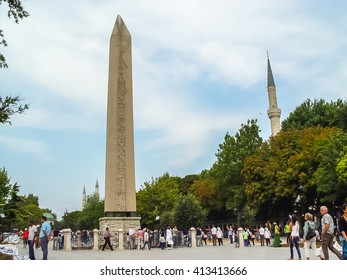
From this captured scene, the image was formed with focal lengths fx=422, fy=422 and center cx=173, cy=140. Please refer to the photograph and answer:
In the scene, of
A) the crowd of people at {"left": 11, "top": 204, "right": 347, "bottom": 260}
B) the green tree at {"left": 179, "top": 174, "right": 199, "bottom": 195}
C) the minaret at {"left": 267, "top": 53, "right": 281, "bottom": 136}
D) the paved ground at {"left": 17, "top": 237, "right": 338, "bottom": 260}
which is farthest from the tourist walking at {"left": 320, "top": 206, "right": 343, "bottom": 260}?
the green tree at {"left": 179, "top": 174, "right": 199, "bottom": 195}

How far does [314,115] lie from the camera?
144ft

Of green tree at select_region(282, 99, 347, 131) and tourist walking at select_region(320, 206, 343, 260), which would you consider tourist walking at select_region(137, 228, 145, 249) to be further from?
green tree at select_region(282, 99, 347, 131)

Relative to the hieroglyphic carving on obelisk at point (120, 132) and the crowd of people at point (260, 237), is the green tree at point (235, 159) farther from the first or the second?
the hieroglyphic carving on obelisk at point (120, 132)

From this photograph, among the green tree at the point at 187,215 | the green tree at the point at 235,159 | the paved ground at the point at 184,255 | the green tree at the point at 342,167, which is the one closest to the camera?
the paved ground at the point at 184,255

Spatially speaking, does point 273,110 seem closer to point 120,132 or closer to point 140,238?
point 140,238

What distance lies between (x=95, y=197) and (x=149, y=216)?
112 feet

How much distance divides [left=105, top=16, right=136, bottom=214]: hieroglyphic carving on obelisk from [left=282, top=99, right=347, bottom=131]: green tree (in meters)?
25.1

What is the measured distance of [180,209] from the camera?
1625 inches

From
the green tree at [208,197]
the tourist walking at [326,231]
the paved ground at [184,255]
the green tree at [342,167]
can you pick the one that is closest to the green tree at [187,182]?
the green tree at [208,197]

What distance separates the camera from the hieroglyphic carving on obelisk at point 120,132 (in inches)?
893

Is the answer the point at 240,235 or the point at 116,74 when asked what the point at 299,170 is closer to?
the point at 240,235

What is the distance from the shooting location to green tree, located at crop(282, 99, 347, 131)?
43000 millimetres

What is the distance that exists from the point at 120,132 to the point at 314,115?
27.4 m
